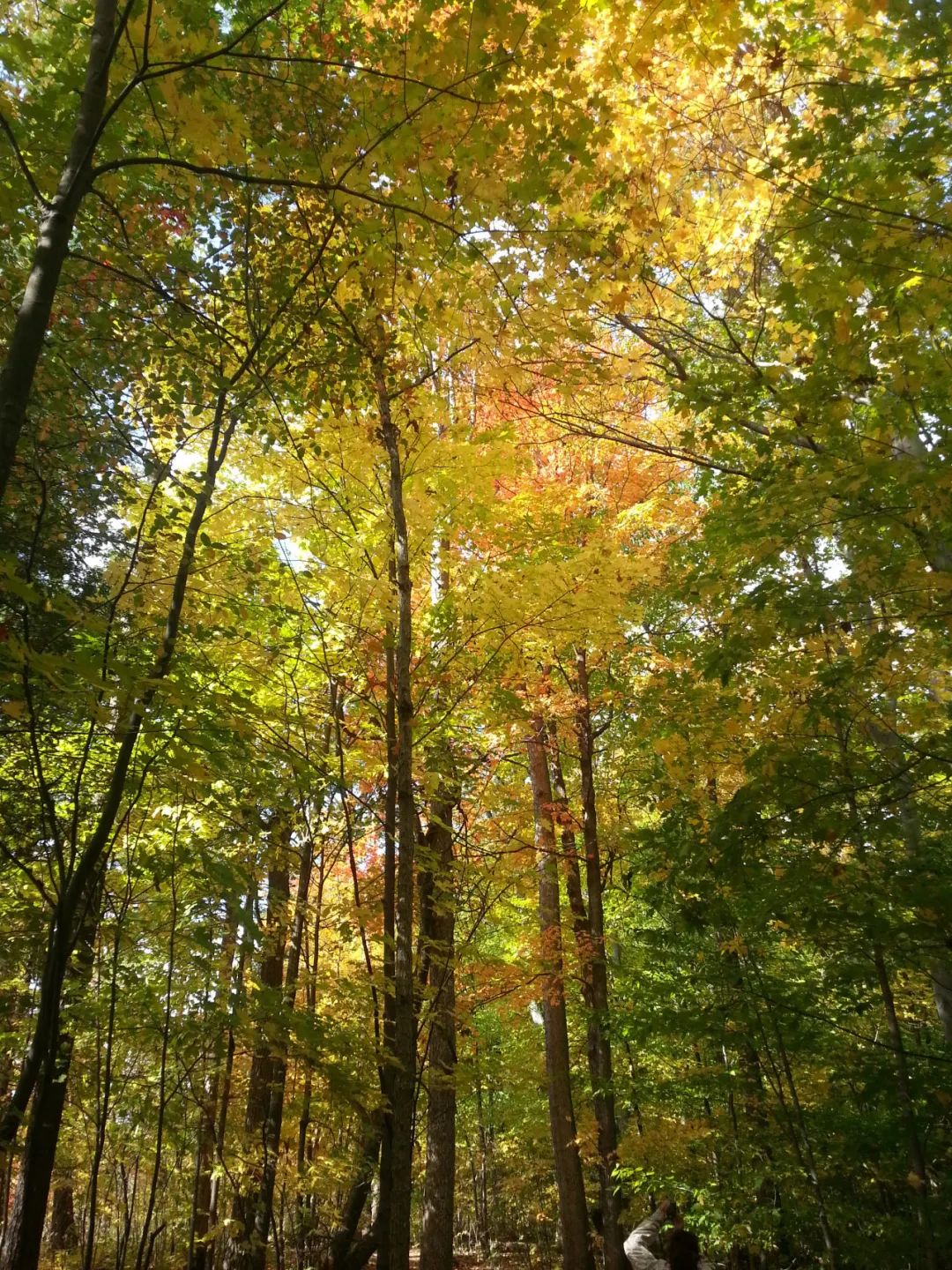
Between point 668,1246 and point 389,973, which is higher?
point 389,973

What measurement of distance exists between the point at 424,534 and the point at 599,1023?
17.3 feet

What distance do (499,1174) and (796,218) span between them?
27.5 metres

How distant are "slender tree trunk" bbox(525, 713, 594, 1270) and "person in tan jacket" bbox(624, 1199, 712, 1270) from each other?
1.87ft

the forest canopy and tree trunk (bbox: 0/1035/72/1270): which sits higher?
the forest canopy

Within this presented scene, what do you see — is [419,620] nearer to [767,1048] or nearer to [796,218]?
[796,218]

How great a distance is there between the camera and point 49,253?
1.88 m

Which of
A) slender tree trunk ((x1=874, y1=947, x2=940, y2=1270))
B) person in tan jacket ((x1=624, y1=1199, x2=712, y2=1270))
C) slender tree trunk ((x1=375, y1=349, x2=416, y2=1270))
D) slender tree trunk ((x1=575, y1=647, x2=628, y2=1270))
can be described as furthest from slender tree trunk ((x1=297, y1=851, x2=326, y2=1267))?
slender tree trunk ((x1=874, y1=947, x2=940, y2=1270))

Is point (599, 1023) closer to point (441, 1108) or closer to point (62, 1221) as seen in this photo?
point (441, 1108)

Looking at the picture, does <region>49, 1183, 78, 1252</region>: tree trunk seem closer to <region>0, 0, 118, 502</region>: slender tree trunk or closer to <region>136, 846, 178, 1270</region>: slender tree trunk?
<region>136, 846, 178, 1270</region>: slender tree trunk

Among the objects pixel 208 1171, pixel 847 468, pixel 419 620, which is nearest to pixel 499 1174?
pixel 208 1171

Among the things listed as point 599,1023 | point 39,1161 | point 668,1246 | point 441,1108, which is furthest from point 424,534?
point 668,1246

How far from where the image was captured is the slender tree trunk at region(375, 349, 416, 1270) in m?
3.30

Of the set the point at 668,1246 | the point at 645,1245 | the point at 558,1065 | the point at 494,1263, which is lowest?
the point at 494,1263

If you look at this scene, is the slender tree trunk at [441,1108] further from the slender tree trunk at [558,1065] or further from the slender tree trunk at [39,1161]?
the slender tree trunk at [39,1161]
